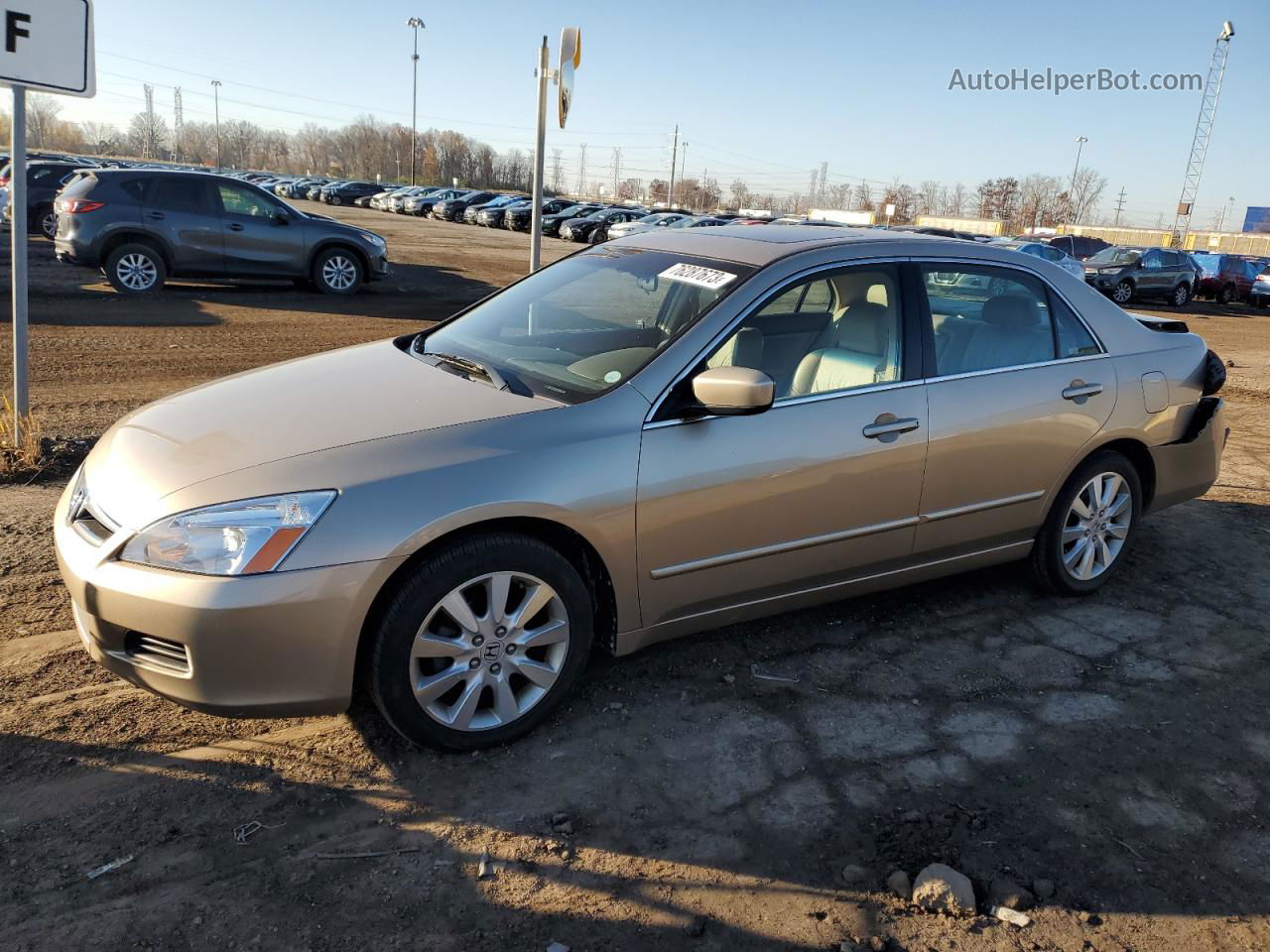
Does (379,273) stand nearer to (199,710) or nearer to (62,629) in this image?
(62,629)

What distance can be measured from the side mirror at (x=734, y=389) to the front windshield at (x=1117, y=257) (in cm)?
2525

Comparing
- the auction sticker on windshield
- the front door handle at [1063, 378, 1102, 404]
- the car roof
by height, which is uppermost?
the car roof

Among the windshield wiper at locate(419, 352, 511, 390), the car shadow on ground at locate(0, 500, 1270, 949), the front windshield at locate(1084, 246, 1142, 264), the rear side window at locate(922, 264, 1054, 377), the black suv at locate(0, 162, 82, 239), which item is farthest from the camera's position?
the front windshield at locate(1084, 246, 1142, 264)

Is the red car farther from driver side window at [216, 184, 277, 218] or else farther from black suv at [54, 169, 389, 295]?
driver side window at [216, 184, 277, 218]

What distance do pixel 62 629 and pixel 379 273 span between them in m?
12.6

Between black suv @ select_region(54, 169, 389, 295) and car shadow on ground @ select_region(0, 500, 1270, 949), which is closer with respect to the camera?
car shadow on ground @ select_region(0, 500, 1270, 949)

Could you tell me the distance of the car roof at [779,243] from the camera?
3913mm

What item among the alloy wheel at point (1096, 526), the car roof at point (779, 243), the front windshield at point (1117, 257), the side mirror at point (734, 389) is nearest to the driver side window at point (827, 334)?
the car roof at point (779, 243)

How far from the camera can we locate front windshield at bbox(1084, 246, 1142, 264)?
974 inches

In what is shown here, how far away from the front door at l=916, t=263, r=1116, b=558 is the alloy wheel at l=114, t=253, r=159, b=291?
12.5 metres

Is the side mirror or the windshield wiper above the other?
the side mirror

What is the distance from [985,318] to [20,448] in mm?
5374

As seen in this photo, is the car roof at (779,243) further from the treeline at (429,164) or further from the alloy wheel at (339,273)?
the treeline at (429,164)

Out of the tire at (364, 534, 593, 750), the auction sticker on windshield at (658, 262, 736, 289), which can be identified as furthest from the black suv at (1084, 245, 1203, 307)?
the tire at (364, 534, 593, 750)
